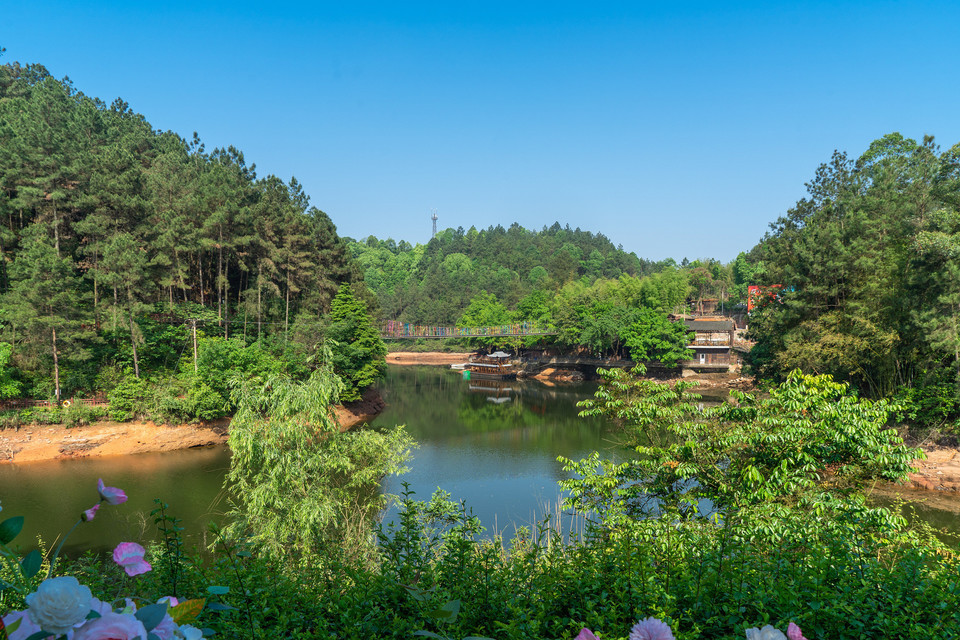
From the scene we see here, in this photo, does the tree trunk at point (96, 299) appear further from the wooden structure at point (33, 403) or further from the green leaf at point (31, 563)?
the green leaf at point (31, 563)

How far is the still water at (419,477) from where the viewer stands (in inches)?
440

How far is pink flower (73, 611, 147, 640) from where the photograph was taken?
0.77 m

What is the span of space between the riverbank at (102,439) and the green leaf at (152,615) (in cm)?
1576

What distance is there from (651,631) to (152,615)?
0.92 metres

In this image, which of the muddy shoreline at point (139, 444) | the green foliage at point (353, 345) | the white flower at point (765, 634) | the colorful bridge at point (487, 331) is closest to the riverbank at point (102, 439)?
the muddy shoreline at point (139, 444)

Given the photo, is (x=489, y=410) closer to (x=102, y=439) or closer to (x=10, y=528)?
(x=102, y=439)

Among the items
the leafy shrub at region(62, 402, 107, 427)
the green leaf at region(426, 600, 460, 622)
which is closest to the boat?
the leafy shrub at region(62, 402, 107, 427)

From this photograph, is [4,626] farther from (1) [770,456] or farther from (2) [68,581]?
(1) [770,456]

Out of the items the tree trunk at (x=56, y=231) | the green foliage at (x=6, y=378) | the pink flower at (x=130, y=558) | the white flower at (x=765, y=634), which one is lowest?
the green foliage at (x=6, y=378)

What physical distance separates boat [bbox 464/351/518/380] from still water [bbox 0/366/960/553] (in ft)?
39.8

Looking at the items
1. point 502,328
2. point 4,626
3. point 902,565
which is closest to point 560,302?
point 502,328

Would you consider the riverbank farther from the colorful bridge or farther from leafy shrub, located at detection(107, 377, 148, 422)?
the colorful bridge

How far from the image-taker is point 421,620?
2838 millimetres

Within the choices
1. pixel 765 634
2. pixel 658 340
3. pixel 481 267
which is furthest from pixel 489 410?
pixel 481 267
